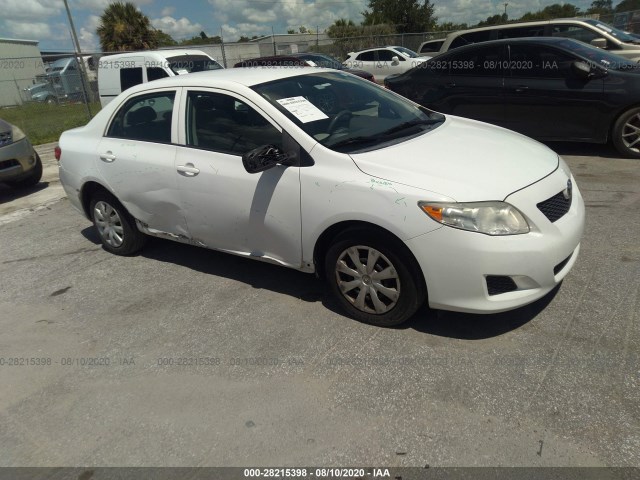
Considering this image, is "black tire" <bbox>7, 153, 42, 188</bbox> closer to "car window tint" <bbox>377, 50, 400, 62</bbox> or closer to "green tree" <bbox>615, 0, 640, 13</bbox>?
"car window tint" <bbox>377, 50, 400, 62</bbox>

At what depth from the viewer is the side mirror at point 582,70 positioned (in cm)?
614

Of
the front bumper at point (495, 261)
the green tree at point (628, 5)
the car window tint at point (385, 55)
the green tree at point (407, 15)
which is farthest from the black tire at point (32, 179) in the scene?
the green tree at point (407, 15)

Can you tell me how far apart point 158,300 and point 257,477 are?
2.06 m

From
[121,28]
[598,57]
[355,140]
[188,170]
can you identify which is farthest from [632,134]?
[121,28]

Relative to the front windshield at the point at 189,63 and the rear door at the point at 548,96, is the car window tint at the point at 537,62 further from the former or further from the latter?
the front windshield at the point at 189,63

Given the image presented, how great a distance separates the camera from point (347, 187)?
296 centimetres

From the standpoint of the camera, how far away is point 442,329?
10.2 ft

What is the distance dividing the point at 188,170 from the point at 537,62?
526 centimetres

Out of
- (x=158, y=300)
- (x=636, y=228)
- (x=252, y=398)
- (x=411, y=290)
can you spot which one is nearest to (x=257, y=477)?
(x=252, y=398)

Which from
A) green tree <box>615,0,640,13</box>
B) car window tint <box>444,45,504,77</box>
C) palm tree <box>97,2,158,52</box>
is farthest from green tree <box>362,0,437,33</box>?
car window tint <box>444,45,504,77</box>

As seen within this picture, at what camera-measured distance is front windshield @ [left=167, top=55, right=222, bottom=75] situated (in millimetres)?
10844

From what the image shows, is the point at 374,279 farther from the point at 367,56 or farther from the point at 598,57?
the point at 367,56

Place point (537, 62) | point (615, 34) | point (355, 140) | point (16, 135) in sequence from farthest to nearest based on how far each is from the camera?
point (615, 34), point (16, 135), point (537, 62), point (355, 140)

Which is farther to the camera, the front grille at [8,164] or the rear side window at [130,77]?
the rear side window at [130,77]
